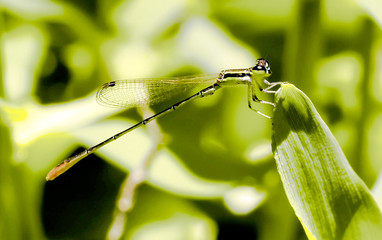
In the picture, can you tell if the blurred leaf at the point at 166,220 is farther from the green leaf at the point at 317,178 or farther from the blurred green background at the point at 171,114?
the green leaf at the point at 317,178

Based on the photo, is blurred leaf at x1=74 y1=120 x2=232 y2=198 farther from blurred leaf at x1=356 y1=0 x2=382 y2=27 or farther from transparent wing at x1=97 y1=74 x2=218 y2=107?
blurred leaf at x1=356 y1=0 x2=382 y2=27

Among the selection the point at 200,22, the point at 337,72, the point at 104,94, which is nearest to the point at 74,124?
the point at 104,94

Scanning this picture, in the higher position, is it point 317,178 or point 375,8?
point 375,8

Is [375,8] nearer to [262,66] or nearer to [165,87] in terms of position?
[262,66]

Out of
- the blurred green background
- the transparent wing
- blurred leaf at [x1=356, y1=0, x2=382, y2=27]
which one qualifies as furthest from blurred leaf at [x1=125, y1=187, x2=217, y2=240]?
blurred leaf at [x1=356, y1=0, x2=382, y2=27]

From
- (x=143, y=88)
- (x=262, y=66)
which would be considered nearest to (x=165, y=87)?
(x=143, y=88)

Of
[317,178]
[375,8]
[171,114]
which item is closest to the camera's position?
[317,178]

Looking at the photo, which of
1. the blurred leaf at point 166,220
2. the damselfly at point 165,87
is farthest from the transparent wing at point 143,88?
the blurred leaf at point 166,220
